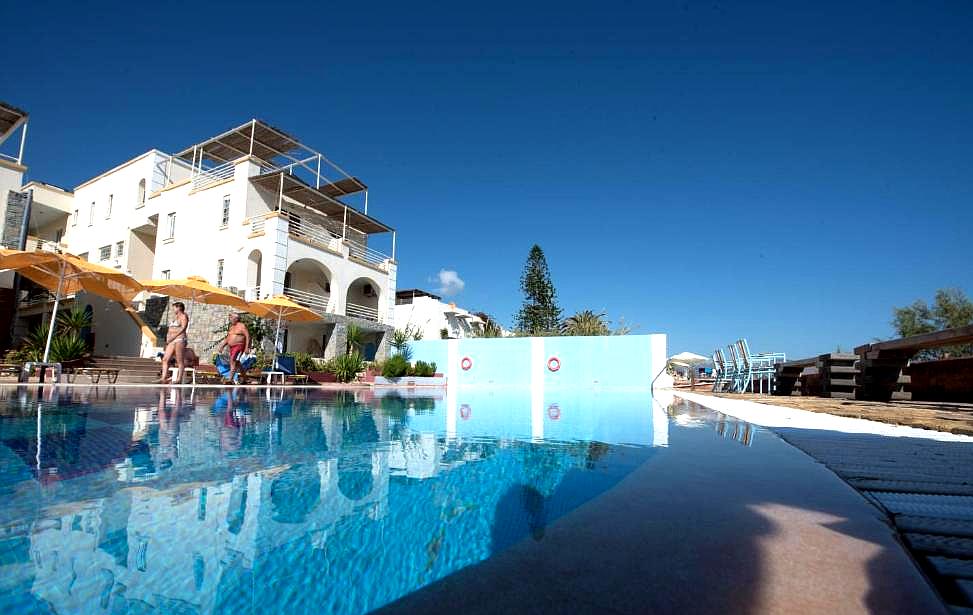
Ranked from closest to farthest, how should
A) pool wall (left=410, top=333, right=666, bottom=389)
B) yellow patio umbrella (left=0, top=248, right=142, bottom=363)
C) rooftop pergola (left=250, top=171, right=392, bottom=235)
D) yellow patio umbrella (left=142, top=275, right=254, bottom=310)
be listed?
yellow patio umbrella (left=0, top=248, right=142, bottom=363) < yellow patio umbrella (left=142, top=275, right=254, bottom=310) < pool wall (left=410, top=333, right=666, bottom=389) < rooftop pergola (left=250, top=171, right=392, bottom=235)

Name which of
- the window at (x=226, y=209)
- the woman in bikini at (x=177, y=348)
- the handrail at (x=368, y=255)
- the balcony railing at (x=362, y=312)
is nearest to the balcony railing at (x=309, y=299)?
the balcony railing at (x=362, y=312)

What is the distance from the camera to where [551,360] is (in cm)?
1862

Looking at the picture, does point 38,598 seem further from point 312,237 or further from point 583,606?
point 312,237

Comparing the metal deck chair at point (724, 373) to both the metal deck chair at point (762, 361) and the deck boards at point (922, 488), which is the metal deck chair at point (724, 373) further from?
the deck boards at point (922, 488)

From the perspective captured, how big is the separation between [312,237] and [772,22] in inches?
736

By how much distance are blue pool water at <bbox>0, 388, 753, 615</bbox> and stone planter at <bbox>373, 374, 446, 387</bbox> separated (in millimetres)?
11557

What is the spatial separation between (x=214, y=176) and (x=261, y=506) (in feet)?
70.2

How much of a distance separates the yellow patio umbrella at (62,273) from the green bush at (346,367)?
20.3 feet

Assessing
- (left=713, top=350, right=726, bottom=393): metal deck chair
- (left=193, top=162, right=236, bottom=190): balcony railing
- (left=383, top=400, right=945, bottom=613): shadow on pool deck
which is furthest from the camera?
(left=193, top=162, right=236, bottom=190): balcony railing

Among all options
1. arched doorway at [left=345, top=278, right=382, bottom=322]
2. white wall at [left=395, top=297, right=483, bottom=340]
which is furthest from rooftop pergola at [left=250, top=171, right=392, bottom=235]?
white wall at [left=395, top=297, right=483, bottom=340]

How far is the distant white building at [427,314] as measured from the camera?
3117cm

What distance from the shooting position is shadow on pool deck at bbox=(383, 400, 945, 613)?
115 centimetres

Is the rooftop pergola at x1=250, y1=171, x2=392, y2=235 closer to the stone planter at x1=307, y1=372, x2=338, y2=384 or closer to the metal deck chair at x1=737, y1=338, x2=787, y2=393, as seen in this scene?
the stone planter at x1=307, y1=372, x2=338, y2=384

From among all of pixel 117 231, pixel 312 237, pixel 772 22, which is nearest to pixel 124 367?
pixel 312 237
